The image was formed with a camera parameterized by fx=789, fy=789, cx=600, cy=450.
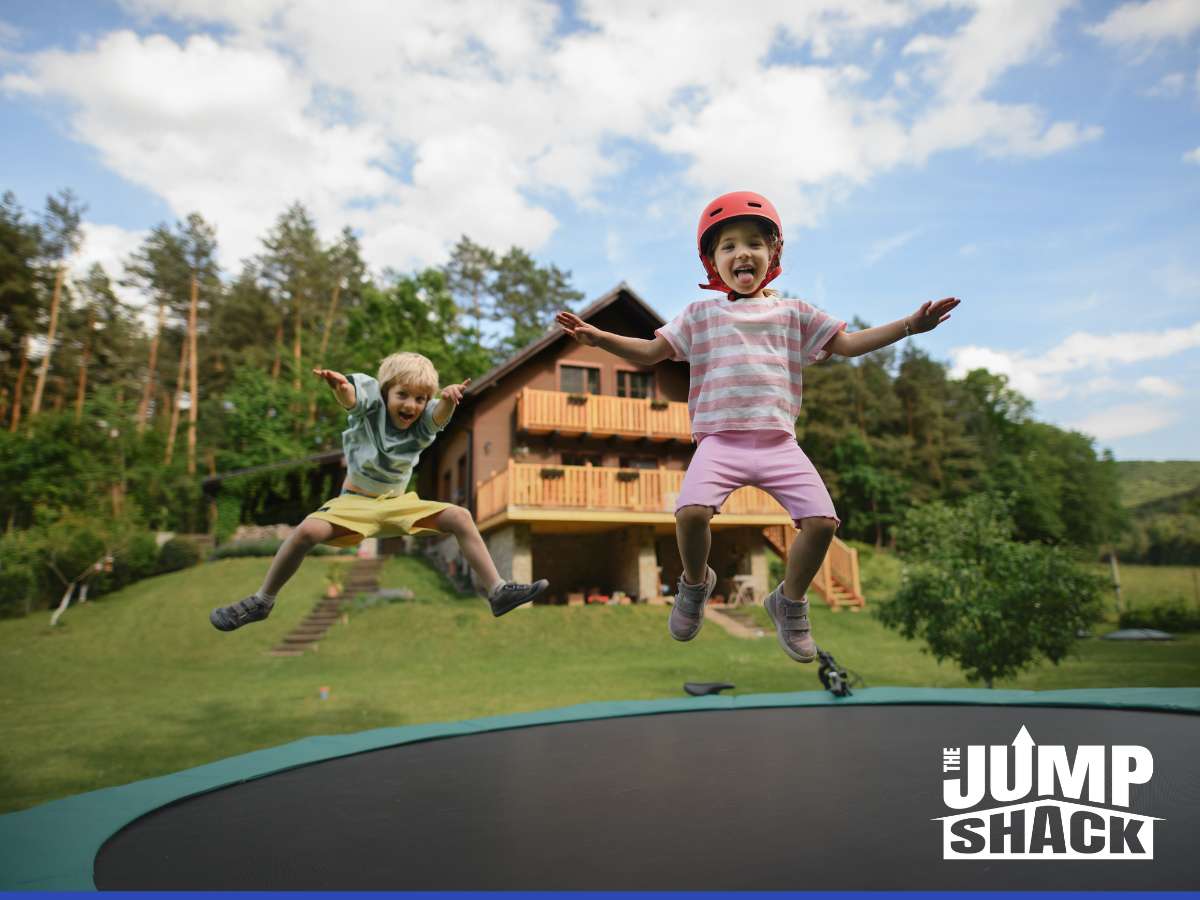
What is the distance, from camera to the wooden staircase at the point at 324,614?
9523mm

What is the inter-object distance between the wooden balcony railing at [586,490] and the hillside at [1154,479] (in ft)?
86.5

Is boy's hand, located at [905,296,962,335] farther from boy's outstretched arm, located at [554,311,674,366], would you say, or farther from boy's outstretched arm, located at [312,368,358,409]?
boy's outstretched arm, located at [312,368,358,409]

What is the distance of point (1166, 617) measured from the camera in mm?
11891

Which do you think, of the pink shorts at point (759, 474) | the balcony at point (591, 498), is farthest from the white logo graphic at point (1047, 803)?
the balcony at point (591, 498)

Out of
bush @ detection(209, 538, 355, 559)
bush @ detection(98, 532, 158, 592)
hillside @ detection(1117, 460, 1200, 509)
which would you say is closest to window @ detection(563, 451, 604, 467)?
bush @ detection(209, 538, 355, 559)

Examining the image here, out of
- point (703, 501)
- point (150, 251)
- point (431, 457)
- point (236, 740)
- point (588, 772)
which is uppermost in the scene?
point (150, 251)

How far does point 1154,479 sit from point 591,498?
35.0 metres

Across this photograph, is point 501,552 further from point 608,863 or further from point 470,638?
point 608,863

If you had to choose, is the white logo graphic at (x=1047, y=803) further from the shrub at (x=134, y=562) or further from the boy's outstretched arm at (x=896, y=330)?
the shrub at (x=134, y=562)

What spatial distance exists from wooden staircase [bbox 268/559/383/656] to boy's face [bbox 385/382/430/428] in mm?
7919

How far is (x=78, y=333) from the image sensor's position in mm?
21141

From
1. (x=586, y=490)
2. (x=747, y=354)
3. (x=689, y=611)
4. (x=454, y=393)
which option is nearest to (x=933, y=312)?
(x=747, y=354)

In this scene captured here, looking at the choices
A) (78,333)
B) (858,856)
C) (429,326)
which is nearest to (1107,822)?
(858,856)

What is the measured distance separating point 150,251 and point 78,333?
9.85ft
